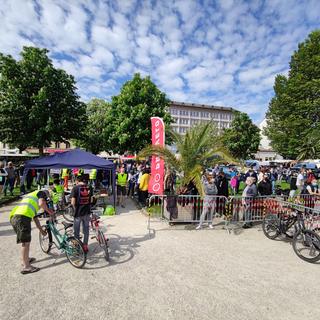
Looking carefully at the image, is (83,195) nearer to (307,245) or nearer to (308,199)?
(307,245)

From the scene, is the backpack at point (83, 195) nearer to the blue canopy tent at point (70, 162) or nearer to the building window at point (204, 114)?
the blue canopy tent at point (70, 162)

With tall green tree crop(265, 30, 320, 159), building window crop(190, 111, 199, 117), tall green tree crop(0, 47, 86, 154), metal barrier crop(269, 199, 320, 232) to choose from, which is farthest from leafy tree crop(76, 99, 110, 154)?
building window crop(190, 111, 199, 117)

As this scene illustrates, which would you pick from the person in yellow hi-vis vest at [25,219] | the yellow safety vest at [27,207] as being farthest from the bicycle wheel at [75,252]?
the yellow safety vest at [27,207]

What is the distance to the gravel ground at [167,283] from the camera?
334 cm

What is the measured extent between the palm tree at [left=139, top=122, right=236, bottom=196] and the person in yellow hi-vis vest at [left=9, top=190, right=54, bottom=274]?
166 inches

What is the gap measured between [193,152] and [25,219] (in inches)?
231

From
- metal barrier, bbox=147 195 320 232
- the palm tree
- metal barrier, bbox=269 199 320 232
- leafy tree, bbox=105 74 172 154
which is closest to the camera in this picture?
metal barrier, bbox=269 199 320 232

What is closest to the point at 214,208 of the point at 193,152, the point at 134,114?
the point at 193,152

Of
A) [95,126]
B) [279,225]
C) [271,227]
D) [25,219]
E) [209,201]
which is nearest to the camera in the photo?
[25,219]

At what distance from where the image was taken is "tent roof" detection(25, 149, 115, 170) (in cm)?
874

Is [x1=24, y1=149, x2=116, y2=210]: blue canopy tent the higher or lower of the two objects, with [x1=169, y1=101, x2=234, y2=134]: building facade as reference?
lower

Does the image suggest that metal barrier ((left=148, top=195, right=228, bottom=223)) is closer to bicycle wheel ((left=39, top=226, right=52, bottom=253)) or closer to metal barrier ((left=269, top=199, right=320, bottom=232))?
metal barrier ((left=269, top=199, right=320, bottom=232))

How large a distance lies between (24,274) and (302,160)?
107 ft

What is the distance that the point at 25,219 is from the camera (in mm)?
4285
